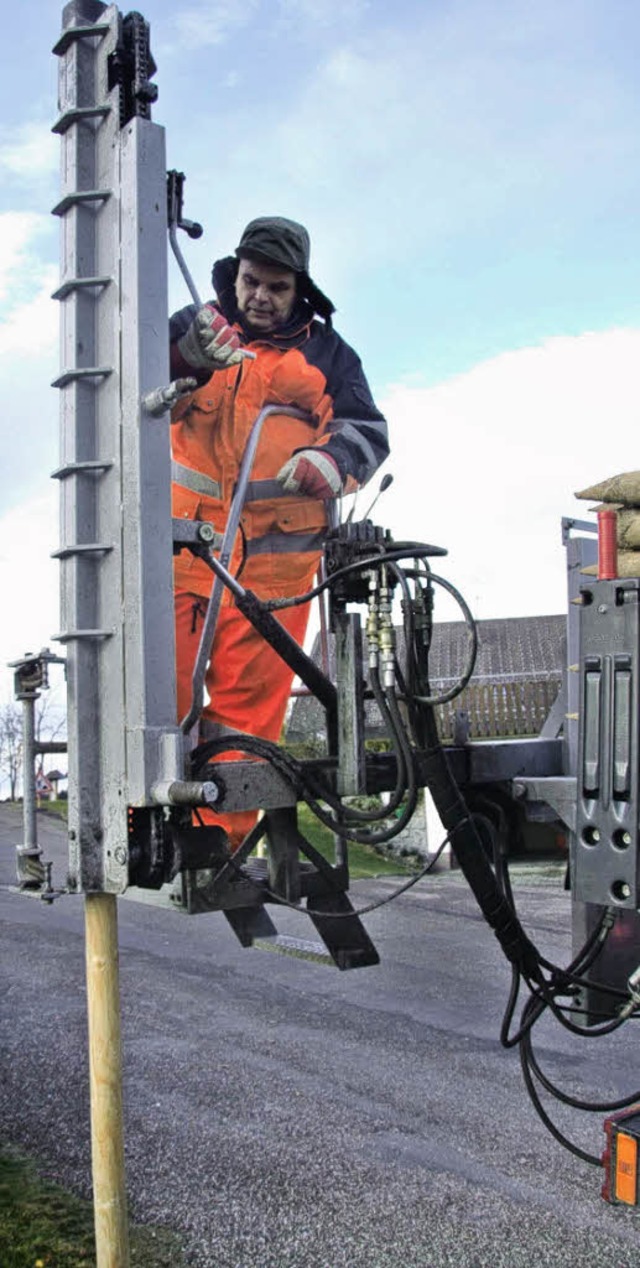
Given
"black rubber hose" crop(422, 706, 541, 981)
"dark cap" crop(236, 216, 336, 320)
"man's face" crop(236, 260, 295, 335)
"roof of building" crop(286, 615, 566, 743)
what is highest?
"dark cap" crop(236, 216, 336, 320)

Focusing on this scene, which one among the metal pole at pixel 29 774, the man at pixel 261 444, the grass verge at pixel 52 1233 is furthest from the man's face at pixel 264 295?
the grass verge at pixel 52 1233

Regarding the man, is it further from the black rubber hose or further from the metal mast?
the black rubber hose

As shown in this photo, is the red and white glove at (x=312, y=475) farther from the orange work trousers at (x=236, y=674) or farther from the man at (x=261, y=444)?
the orange work trousers at (x=236, y=674)

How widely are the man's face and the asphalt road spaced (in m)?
2.18

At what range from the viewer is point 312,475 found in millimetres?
3859

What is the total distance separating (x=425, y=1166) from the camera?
5.60m

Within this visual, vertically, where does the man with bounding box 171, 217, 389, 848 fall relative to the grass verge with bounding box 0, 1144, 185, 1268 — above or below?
above

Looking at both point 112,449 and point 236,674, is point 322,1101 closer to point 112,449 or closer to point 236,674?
point 236,674

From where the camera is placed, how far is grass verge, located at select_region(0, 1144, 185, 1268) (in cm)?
476

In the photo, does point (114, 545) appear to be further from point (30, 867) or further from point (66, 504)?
point (30, 867)

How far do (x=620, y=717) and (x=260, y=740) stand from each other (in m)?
1.09

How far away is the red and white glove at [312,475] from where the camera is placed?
3.82 m

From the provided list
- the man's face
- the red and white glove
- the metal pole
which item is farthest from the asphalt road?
the man's face

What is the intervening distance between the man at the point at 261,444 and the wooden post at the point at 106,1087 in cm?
49
